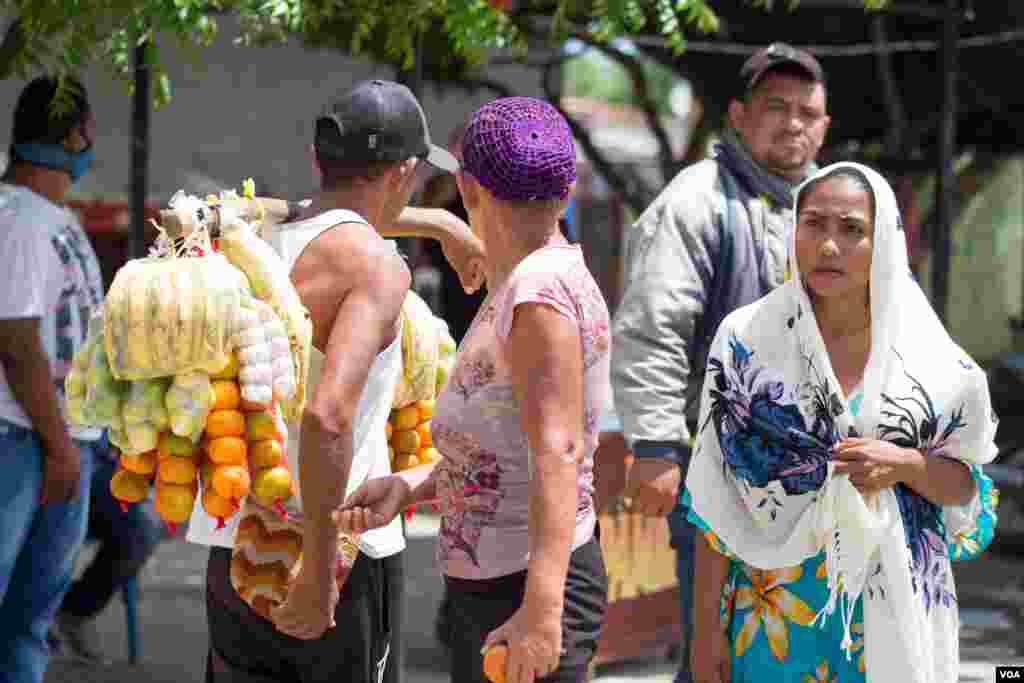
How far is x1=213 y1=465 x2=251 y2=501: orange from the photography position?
9.65 feet

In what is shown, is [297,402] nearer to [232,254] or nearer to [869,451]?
[232,254]

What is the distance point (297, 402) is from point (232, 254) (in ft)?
1.06

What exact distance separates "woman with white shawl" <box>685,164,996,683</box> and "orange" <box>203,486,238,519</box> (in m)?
1.19

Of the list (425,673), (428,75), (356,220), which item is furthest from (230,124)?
(356,220)

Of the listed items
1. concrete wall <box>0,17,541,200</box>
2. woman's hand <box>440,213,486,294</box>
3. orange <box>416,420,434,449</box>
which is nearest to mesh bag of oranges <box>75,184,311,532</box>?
orange <box>416,420,434,449</box>

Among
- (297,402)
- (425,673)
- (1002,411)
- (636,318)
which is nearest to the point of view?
→ (297,402)

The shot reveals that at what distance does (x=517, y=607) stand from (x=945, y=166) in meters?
4.32

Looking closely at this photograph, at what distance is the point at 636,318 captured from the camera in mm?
4566

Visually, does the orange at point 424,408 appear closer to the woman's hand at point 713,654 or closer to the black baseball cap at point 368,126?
the black baseball cap at point 368,126

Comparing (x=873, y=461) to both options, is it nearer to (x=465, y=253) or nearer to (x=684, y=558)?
(x=465, y=253)

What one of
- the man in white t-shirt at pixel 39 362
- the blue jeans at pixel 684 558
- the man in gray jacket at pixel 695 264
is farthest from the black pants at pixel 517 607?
the man in white t-shirt at pixel 39 362

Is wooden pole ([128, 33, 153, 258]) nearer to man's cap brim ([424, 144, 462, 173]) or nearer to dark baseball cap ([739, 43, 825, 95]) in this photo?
dark baseball cap ([739, 43, 825, 95])

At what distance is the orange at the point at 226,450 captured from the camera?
295cm

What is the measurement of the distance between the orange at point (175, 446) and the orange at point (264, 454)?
11cm
